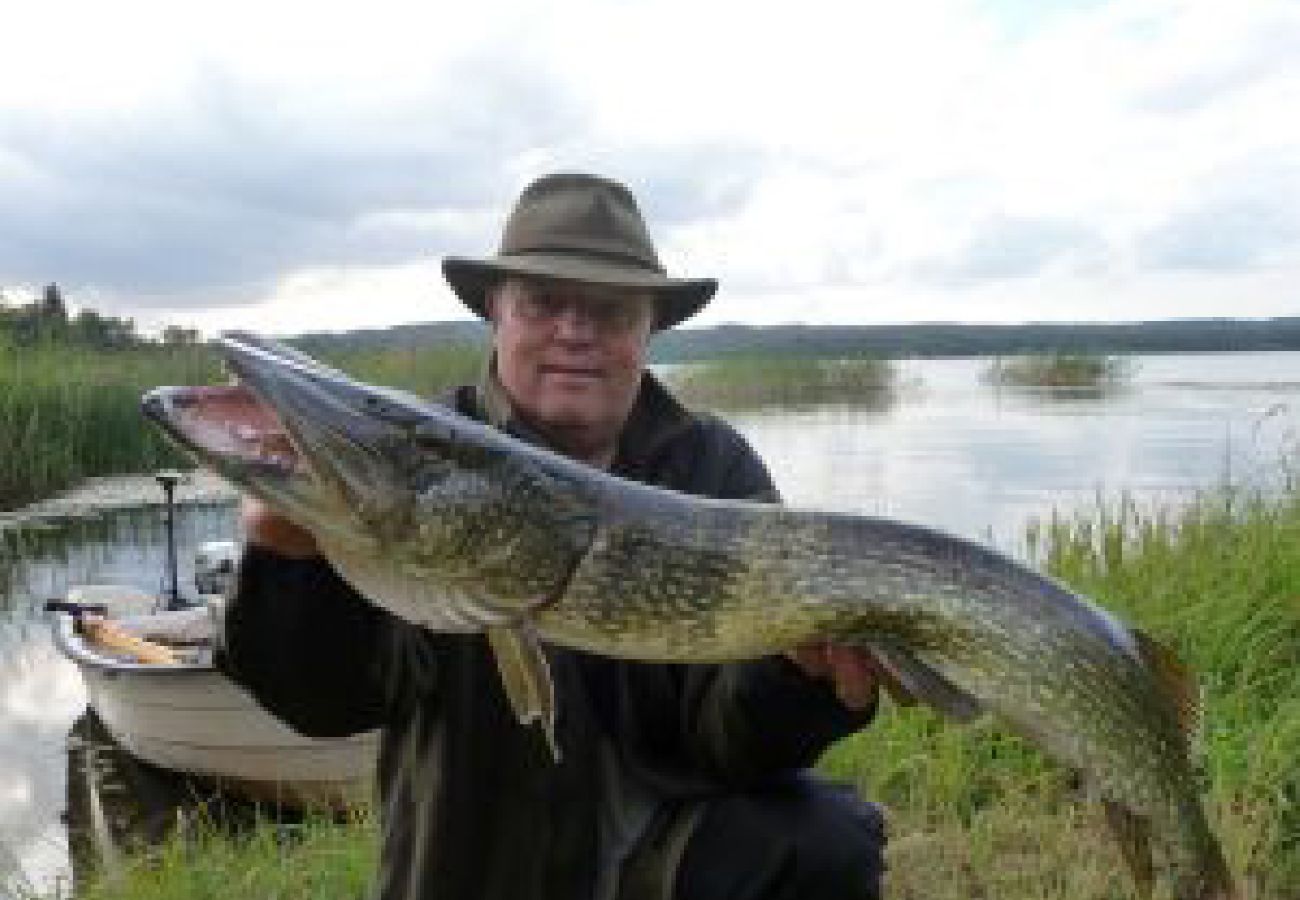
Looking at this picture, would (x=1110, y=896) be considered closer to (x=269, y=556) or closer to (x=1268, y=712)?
(x=1268, y=712)

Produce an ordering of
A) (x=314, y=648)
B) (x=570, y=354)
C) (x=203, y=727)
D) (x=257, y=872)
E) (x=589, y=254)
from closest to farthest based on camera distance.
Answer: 1. (x=314, y=648)
2. (x=570, y=354)
3. (x=589, y=254)
4. (x=257, y=872)
5. (x=203, y=727)

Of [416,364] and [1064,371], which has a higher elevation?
[416,364]

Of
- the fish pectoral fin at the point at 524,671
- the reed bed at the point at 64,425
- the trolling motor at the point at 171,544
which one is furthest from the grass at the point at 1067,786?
the reed bed at the point at 64,425

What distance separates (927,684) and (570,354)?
3.17 feet

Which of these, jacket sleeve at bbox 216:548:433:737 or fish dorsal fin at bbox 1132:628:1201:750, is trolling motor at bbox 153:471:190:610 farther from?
fish dorsal fin at bbox 1132:628:1201:750

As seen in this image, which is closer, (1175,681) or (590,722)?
(1175,681)

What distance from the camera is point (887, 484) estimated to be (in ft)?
53.5

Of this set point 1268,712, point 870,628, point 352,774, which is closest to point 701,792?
point 870,628

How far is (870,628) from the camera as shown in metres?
2.28

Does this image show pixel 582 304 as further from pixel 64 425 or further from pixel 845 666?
pixel 64 425

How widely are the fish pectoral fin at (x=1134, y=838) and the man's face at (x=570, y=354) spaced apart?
3.84ft

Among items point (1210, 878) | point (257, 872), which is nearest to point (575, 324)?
point (1210, 878)

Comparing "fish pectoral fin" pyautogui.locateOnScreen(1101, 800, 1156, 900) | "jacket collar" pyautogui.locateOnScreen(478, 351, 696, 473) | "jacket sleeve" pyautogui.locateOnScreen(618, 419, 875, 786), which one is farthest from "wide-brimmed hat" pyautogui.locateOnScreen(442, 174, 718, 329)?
"fish pectoral fin" pyautogui.locateOnScreen(1101, 800, 1156, 900)

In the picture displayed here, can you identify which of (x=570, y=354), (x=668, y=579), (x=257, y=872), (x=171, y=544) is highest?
(x=570, y=354)
